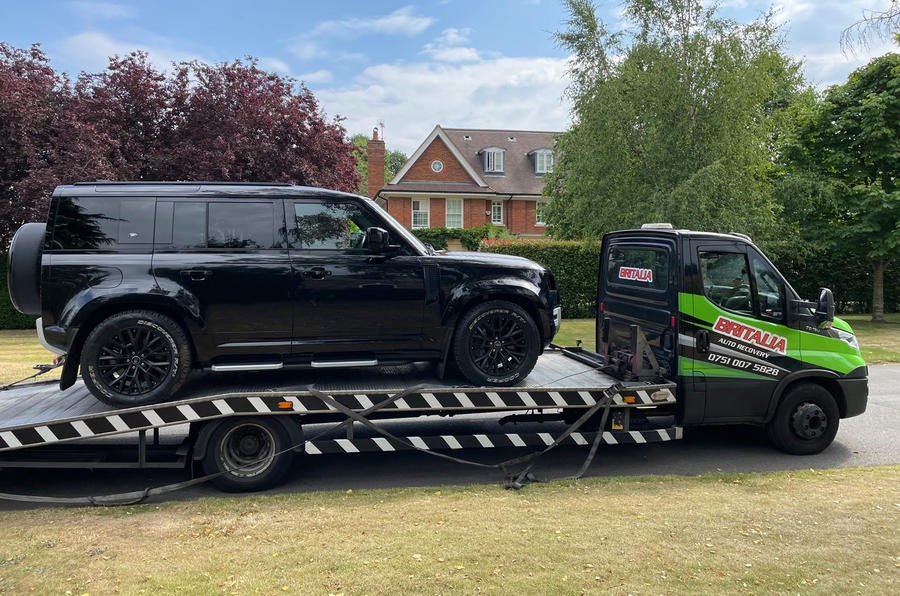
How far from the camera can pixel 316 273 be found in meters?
5.49

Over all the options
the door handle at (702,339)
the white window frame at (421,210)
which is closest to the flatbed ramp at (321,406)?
the door handle at (702,339)

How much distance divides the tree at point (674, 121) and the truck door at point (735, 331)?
6.37 m

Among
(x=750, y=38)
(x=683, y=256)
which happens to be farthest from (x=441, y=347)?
(x=750, y=38)

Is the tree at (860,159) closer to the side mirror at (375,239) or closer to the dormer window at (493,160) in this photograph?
the side mirror at (375,239)

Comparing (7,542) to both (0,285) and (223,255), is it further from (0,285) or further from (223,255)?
(0,285)

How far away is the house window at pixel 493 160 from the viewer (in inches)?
1484

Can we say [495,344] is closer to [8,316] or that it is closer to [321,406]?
[321,406]

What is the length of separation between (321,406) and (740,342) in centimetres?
426

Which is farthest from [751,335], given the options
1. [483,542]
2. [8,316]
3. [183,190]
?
[8,316]

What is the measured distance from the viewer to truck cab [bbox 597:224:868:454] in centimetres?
609

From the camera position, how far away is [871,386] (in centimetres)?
1042

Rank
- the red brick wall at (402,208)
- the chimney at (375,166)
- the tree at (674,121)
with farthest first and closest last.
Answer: the chimney at (375,166)
the red brick wall at (402,208)
the tree at (674,121)

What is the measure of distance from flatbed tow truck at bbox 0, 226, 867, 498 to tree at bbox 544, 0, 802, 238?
20.8 ft

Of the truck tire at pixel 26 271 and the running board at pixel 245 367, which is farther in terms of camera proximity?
the running board at pixel 245 367
